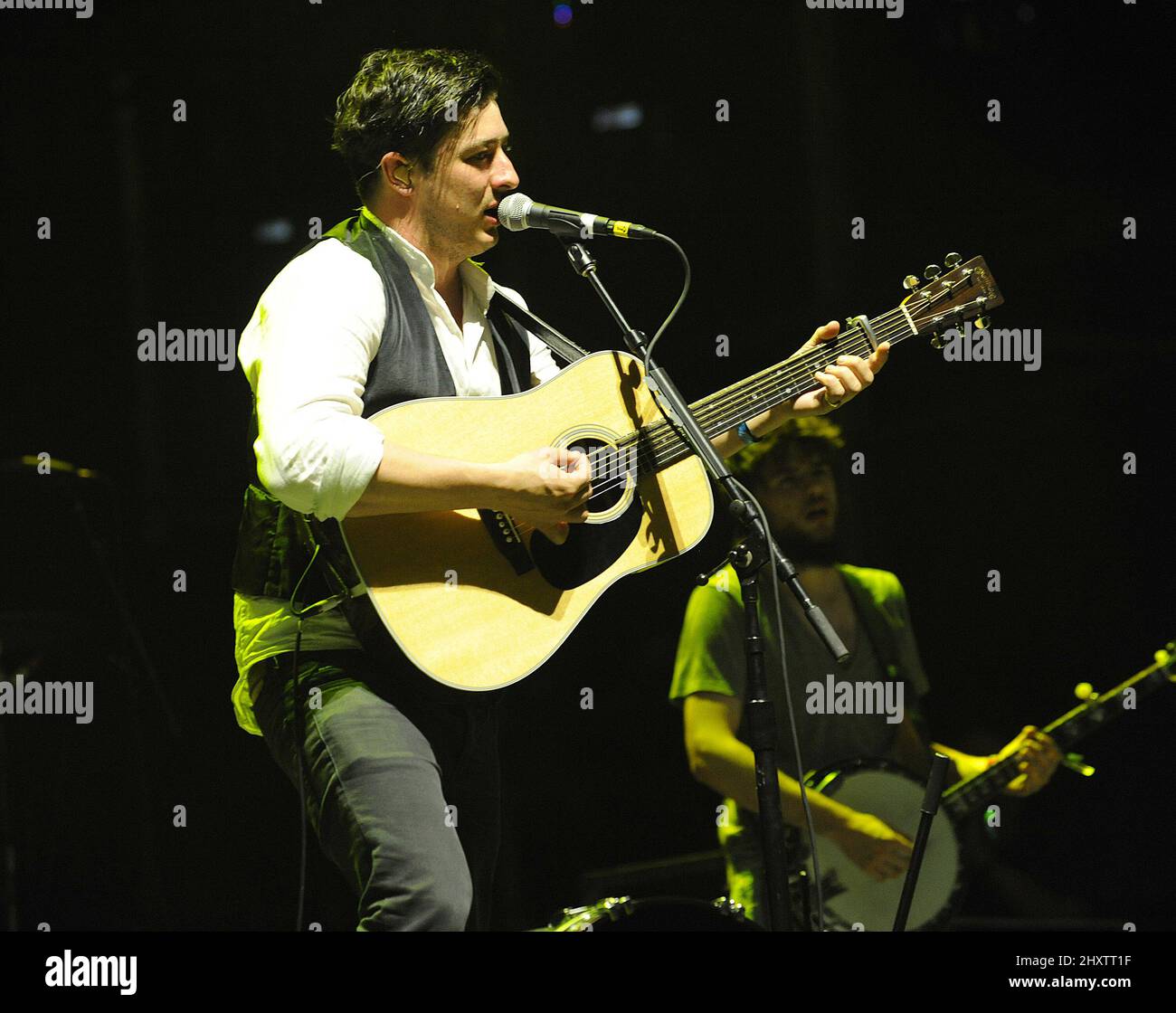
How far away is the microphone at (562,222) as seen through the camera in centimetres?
252

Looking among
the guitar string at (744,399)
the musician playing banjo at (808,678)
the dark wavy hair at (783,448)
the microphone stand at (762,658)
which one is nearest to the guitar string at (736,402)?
the guitar string at (744,399)

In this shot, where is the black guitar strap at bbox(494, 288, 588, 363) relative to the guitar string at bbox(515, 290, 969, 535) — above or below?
above

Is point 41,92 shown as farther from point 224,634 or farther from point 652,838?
point 652,838

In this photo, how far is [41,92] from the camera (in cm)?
329

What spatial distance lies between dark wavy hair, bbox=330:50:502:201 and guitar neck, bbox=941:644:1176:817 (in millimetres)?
2158

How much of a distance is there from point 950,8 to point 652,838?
248 cm

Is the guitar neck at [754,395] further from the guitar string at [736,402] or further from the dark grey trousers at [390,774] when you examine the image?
the dark grey trousers at [390,774]

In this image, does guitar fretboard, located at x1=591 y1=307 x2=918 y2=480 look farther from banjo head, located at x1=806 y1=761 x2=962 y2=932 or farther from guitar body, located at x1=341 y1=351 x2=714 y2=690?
banjo head, located at x1=806 y1=761 x2=962 y2=932

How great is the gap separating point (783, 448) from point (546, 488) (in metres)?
1.28

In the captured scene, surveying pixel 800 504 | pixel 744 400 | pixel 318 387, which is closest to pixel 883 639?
pixel 800 504

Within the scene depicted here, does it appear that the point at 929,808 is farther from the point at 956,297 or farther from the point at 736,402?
the point at 956,297

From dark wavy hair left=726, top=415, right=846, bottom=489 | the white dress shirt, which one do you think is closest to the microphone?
the white dress shirt

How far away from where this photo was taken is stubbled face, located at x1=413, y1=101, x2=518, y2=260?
2.70 metres
